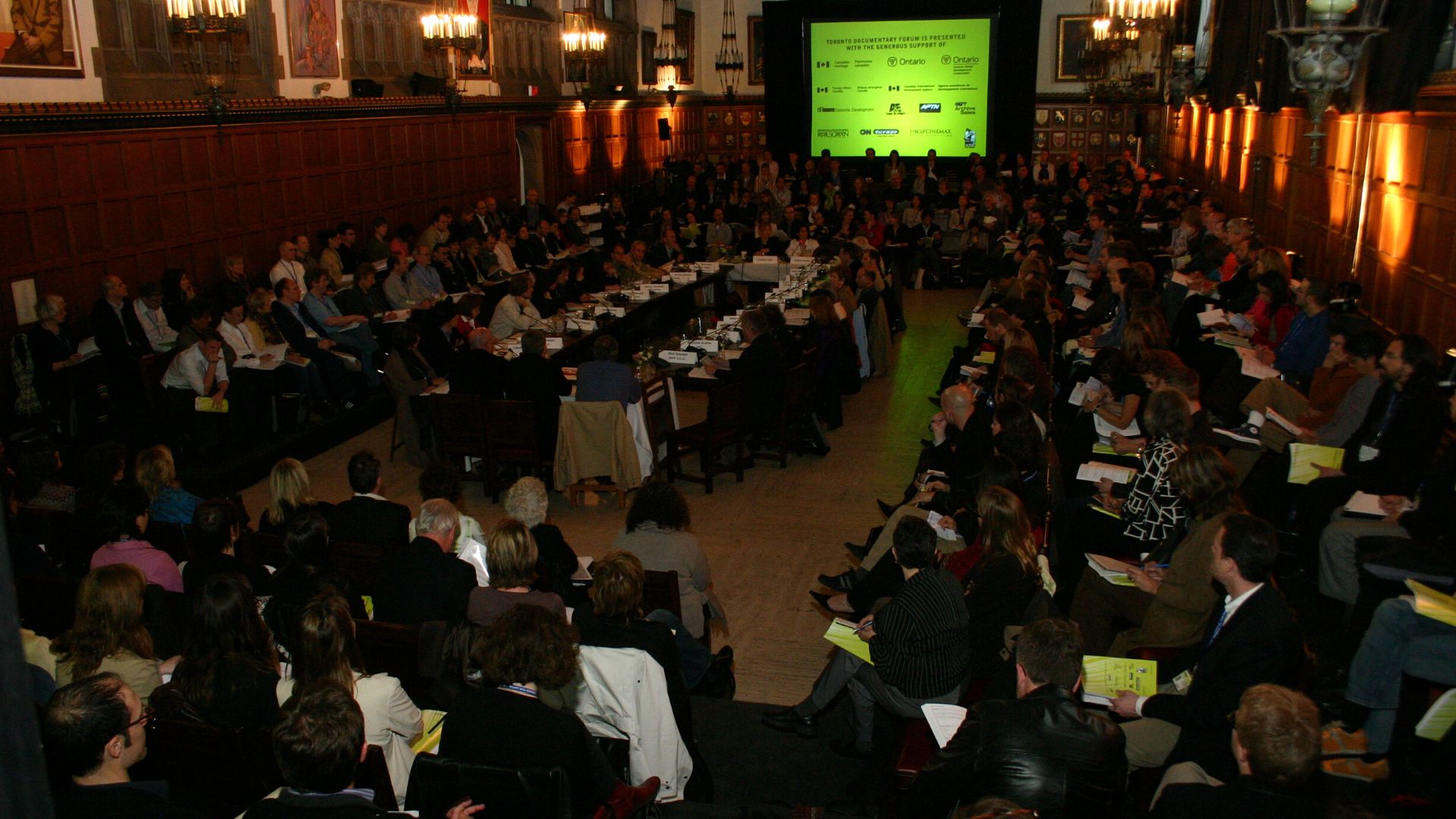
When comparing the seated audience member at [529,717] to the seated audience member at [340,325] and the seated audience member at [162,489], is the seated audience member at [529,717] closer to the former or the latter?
the seated audience member at [162,489]

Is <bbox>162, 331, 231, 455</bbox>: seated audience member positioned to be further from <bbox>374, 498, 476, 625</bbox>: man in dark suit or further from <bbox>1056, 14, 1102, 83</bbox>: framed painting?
<bbox>1056, 14, 1102, 83</bbox>: framed painting

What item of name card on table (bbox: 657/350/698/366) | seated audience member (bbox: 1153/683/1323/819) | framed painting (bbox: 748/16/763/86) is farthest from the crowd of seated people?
framed painting (bbox: 748/16/763/86)

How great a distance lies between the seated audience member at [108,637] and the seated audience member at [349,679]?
0.59 m

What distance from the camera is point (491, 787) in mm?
2869

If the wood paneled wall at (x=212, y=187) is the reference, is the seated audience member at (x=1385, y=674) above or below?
below

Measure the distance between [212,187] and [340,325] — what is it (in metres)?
2.24

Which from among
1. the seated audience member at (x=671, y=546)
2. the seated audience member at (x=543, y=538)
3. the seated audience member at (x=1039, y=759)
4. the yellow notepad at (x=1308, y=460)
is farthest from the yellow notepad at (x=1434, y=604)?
the seated audience member at (x=543, y=538)

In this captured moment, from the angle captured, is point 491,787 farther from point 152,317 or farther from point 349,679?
point 152,317

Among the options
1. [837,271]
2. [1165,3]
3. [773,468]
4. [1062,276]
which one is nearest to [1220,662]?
[773,468]

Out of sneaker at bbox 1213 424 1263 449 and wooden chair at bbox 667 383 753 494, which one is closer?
sneaker at bbox 1213 424 1263 449

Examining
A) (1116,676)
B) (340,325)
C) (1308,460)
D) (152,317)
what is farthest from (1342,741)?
(152,317)

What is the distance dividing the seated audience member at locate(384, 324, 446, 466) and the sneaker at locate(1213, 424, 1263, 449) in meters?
5.53

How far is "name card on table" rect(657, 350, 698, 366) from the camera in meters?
8.86

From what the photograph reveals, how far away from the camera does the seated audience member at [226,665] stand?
11.2 feet
